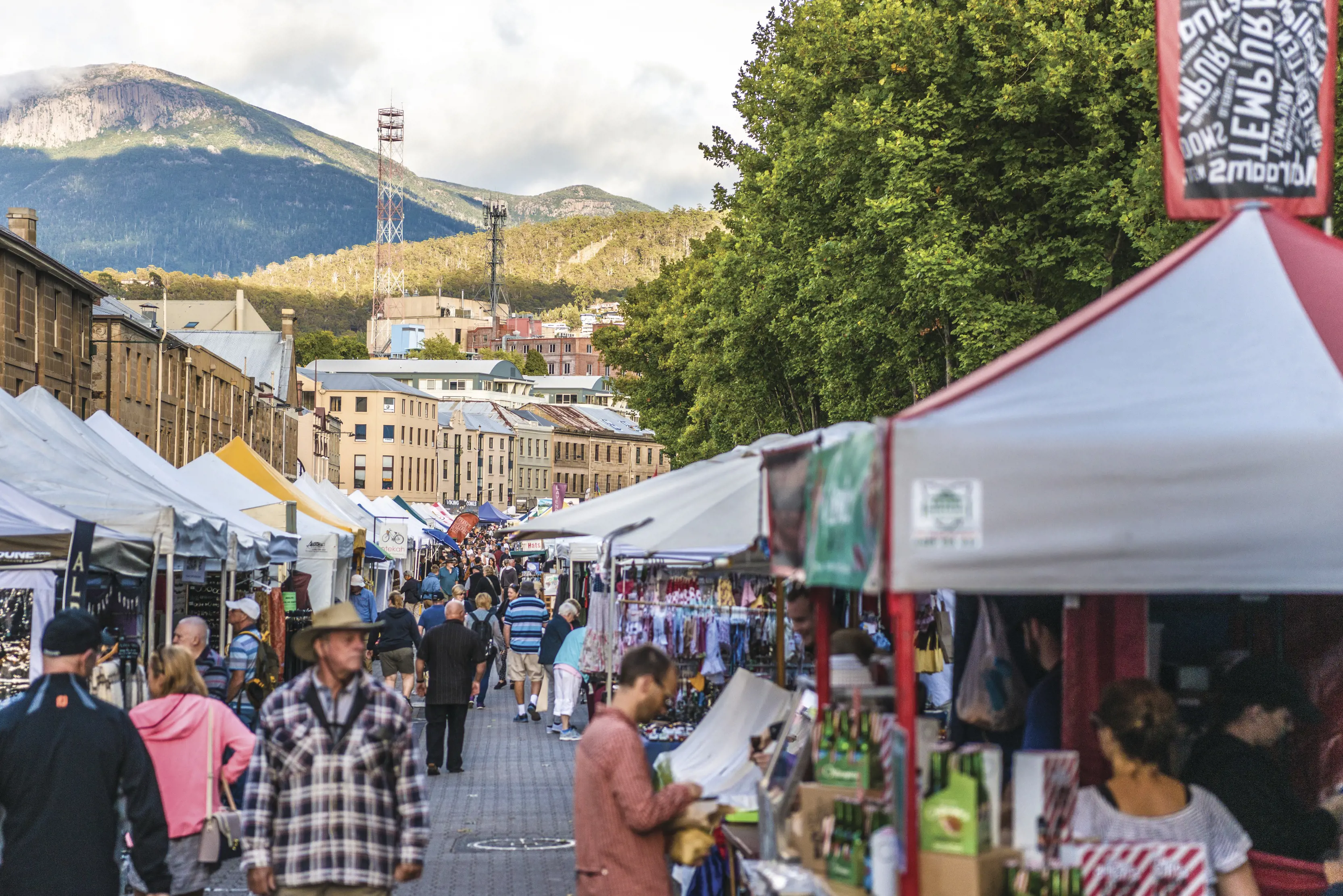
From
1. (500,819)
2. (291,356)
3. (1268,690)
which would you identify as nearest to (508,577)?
(500,819)

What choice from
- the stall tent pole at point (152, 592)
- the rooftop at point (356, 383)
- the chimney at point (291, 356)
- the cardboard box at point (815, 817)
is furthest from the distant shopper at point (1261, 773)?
the rooftop at point (356, 383)

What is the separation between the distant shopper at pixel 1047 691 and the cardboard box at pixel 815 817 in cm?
154

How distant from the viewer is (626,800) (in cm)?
639

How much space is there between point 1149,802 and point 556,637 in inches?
661

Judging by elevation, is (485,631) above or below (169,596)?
below

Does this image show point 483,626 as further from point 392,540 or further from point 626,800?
point 626,800

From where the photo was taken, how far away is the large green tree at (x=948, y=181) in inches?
958

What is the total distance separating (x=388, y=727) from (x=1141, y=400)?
322 cm

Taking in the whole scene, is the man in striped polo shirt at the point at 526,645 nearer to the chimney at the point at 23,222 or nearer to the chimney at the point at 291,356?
the chimney at the point at 23,222

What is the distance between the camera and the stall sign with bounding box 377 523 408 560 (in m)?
37.0

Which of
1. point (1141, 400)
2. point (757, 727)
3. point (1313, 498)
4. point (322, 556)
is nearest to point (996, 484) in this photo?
point (1141, 400)

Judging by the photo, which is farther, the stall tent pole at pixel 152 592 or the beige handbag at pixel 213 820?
the stall tent pole at pixel 152 592

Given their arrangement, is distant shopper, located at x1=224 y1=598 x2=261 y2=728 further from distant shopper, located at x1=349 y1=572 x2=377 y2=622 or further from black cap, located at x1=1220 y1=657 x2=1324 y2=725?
distant shopper, located at x1=349 y1=572 x2=377 y2=622

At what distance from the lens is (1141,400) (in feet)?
16.6
